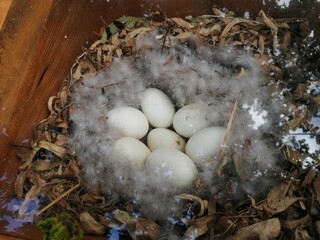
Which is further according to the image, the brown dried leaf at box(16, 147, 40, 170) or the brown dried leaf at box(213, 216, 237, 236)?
the brown dried leaf at box(16, 147, 40, 170)

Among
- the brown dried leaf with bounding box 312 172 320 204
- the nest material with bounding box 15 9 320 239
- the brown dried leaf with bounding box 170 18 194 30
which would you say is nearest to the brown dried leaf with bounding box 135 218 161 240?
the nest material with bounding box 15 9 320 239

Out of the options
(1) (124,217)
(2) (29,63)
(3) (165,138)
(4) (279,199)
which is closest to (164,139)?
(3) (165,138)

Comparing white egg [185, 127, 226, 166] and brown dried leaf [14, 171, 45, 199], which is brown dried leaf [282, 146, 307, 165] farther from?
brown dried leaf [14, 171, 45, 199]

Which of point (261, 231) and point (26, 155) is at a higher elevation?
point (26, 155)

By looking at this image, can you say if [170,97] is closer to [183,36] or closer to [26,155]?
[183,36]

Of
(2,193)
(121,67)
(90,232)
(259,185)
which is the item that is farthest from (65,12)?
(259,185)

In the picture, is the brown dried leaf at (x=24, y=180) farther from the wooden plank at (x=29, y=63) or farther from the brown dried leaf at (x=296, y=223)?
the brown dried leaf at (x=296, y=223)

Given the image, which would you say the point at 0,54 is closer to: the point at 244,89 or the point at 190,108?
the point at 190,108
